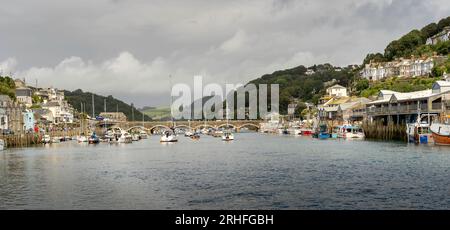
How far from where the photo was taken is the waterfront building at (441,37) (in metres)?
178

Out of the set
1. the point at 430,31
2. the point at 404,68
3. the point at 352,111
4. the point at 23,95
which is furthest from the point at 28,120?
the point at 430,31

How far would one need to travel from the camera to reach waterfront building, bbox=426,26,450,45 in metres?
178

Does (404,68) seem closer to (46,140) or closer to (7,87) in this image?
(46,140)

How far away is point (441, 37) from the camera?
182 m

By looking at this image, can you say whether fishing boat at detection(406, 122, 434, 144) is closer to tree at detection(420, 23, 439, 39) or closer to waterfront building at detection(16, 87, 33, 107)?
waterfront building at detection(16, 87, 33, 107)

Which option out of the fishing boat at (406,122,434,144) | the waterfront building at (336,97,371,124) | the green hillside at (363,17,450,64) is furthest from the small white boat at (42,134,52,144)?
the green hillside at (363,17,450,64)

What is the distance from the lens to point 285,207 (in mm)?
25062

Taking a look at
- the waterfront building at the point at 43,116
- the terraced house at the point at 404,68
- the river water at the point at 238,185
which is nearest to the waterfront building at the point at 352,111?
the terraced house at the point at 404,68

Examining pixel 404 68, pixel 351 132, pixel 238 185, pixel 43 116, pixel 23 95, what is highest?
pixel 404 68

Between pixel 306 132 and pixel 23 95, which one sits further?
pixel 23 95

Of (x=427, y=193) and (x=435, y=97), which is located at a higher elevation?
(x=435, y=97)
